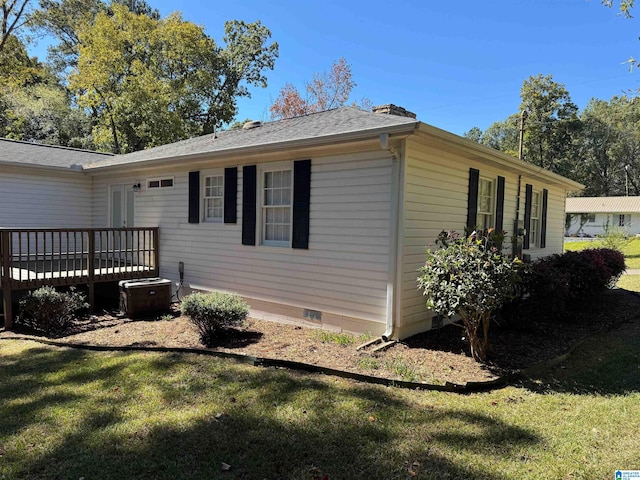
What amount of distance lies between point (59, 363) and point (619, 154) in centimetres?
5188

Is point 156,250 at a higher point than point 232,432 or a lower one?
higher

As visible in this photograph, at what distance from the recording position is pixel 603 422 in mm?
3414

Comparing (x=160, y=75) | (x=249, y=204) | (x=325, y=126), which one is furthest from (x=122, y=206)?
(x=160, y=75)

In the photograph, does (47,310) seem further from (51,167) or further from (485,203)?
(485,203)

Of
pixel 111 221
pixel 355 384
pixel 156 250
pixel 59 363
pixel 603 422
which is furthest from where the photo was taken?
pixel 111 221

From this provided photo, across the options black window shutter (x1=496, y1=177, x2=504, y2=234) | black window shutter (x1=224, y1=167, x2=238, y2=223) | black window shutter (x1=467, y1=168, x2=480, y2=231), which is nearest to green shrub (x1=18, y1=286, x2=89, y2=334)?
black window shutter (x1=224, y1=167, x2=238, y2=223)

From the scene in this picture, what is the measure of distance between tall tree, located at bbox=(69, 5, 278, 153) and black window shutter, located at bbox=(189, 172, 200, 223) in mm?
14872

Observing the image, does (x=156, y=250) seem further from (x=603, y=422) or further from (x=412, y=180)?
(x=603, y=422)

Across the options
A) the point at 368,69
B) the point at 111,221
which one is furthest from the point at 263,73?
the point at 111,221

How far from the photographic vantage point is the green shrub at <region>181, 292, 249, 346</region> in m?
5.64

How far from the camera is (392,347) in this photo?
5414mm

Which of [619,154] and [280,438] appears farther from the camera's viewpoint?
[619,154]

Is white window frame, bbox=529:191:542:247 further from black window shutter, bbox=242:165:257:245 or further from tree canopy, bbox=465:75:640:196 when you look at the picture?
tree canopy, bbox=465:75:640:196

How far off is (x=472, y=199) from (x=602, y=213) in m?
37.5
